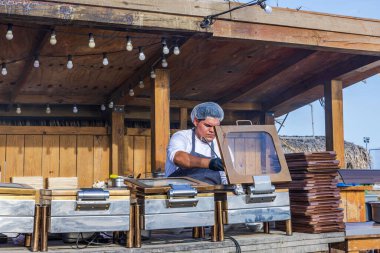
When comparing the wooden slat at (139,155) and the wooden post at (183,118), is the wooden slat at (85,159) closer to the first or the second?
the wooden slat at (139,155)

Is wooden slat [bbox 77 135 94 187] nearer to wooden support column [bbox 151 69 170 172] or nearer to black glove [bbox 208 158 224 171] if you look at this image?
wooden support column [bbox 151 69 170 172]

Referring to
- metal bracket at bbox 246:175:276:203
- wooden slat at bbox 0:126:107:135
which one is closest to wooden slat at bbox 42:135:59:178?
wooden slat at bbox 0:126:107:135

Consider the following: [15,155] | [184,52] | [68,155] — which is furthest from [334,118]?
[15,155]

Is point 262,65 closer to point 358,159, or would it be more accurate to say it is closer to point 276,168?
point 276,168

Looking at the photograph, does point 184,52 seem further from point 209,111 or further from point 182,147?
point 182,147

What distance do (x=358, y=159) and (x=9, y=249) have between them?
1141 centimetres

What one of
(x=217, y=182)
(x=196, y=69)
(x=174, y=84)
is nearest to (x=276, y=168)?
(x=217, y=182)

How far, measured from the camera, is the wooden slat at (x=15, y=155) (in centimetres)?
823

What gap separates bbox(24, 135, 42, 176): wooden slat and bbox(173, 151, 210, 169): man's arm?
534cm

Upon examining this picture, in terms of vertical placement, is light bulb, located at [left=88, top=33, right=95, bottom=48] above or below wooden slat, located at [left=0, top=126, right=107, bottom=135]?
above

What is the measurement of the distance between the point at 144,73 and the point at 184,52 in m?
0.77

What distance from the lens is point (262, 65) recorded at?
6910mm

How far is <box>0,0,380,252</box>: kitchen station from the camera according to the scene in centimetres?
271

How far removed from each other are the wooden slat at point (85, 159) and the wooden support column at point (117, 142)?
410 millimetres
